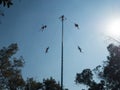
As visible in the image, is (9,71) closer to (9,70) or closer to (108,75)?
(9,70)

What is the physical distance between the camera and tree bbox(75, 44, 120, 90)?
48969 mm

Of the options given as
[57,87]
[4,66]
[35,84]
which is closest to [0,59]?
[4,66]

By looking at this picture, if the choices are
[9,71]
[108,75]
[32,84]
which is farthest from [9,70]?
[32,84]

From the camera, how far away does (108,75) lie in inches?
2034

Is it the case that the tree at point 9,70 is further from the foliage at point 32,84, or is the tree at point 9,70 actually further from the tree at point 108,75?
the foliage at point 32,84

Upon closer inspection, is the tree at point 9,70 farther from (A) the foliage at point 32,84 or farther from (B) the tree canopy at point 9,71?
(A) the foliage at point 32,84

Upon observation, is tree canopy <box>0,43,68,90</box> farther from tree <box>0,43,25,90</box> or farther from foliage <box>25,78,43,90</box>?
foliage <box>25,78,43,90</box>

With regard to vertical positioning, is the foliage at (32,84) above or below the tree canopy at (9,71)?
above

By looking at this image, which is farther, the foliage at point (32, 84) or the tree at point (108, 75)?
the foliage at point (32, 84)

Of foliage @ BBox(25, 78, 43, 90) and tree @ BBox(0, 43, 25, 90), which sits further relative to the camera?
foliage @ BBox(25, 78, 43, 90)

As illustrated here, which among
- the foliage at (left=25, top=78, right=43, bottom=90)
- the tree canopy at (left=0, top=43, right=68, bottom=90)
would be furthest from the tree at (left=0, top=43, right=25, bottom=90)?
the foliage at (left=25, top=78, right=43, bottom=90)

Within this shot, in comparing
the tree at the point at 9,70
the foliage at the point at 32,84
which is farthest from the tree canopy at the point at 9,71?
the foliage at the point at 32,84

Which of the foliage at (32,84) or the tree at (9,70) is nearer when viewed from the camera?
the tree at (9,70)

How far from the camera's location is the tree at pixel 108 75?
4897cm
